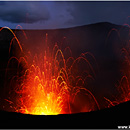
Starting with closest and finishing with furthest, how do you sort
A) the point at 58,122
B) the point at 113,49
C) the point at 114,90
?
the point at 58,122, the point at 114,90, the point at 113,49

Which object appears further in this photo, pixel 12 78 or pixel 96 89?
pixel 12 78

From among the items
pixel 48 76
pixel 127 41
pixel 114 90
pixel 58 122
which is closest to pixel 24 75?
pixel 48 76

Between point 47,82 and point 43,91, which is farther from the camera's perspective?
point 47,82

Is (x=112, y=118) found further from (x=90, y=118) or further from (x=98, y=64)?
(x=98, y=64)

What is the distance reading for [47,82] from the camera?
11.5m

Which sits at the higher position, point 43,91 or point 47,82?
point 47,82

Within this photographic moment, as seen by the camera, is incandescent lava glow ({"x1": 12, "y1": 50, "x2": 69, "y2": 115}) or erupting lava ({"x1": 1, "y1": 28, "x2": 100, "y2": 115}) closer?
incandescent lava glow ({"x1": 12, "y1": 50, "x2": 69, "y2": 115})

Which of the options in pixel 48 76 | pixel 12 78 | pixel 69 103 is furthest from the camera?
pixel 48 76

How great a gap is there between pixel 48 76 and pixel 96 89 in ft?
15.3

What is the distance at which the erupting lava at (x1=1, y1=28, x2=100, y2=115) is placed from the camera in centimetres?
734

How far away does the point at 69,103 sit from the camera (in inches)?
307

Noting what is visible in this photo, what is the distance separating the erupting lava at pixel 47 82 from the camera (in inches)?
289

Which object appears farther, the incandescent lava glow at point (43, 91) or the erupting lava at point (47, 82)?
the erupting lava at point (47, 82)

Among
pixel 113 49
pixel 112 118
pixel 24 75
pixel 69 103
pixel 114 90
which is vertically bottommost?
pixel 112 118
